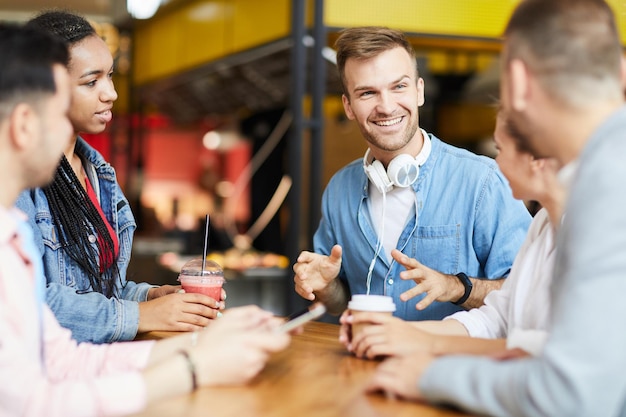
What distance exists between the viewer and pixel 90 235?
7.54ft

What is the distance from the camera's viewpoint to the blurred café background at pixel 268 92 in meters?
5.11

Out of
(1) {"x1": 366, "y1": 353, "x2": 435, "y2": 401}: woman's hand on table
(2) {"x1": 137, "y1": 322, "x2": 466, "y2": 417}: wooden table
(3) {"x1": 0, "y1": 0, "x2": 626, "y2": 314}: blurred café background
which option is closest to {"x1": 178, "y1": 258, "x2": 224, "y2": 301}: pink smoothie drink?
(2) {"x1": 137, "y1": 322, "x2": 466, "y2": 417}: wooden table

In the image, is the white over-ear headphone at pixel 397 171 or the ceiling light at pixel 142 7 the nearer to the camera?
the white over-ear headphone at pixel 397 171

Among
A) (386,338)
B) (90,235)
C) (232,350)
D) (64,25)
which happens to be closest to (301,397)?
(232,350)

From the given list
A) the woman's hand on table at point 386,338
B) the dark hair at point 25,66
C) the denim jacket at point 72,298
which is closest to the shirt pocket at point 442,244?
the woman's hand on table at point 386,338

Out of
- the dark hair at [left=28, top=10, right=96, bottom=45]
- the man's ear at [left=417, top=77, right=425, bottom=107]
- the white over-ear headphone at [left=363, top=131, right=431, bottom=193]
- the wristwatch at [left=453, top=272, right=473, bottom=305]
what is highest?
the dark hair at [left=28, top=10, right=96, bottom=45]

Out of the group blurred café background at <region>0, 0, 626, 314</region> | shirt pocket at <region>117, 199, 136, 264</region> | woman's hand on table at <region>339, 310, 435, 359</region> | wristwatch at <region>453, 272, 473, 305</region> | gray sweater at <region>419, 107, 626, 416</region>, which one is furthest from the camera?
blurred café background at <region>0, 0, 626, 314</region>

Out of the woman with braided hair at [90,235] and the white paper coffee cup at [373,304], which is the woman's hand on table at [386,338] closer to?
the white paper coffee cup at [373,304]

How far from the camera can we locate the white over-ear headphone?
2537mm

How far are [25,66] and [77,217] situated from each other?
993 mm

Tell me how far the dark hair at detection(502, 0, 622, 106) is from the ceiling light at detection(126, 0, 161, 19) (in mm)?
7381

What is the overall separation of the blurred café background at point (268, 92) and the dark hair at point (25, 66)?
161 centimetres

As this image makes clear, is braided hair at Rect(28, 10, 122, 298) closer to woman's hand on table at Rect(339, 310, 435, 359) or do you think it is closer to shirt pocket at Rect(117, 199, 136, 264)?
shirt pocket at Rect(117, 199, 136, 264)

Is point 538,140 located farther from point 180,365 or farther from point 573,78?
point 180,365
